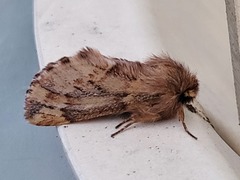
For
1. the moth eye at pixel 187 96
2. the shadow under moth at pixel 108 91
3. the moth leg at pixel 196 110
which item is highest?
the shadow under moth at pixel 108 91

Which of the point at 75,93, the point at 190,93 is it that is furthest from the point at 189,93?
the point at 75,93

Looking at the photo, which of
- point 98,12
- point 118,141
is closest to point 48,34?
point 98,12

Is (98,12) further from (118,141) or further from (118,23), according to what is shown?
(118,141)

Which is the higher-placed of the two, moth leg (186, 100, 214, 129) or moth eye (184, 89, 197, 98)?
moth eye (184, 89, 197, 98)

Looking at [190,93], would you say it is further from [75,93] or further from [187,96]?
[75,93]

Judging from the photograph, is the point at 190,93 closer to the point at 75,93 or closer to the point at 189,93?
the point at 189,93

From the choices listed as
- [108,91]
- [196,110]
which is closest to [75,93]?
[108,91]
